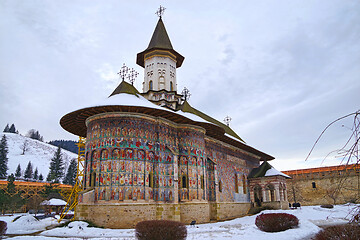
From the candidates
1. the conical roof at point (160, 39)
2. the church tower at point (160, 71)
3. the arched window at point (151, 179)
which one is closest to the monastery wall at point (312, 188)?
the church tower at point (160, 71)

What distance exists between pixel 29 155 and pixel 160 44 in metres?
97.3

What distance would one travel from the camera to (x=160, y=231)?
9.15 meters

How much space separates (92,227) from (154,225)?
736cm

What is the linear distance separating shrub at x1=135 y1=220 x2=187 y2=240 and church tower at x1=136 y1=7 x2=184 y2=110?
53.2 ft

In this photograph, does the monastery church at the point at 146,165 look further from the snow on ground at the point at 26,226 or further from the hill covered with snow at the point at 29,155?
the hill covered with snow at the point at 29,155

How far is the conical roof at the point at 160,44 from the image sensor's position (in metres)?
27.0

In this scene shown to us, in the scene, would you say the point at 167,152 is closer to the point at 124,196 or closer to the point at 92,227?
the point at 124,196

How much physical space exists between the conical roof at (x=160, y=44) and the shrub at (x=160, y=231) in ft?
65.9

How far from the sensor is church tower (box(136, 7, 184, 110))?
83.7 ft

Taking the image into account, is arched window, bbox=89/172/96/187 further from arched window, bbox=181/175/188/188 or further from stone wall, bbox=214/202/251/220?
stone wall, bbox=214/202/251/220

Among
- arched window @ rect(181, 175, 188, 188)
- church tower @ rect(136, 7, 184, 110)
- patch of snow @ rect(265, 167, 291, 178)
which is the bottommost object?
arched window @ rect(181, 175, 188, 188)

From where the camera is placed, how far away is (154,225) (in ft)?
30.8

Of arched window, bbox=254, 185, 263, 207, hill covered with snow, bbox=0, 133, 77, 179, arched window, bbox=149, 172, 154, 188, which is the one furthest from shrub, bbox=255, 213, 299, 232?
hill covered with snow, bbox=0, 133, 77, 179

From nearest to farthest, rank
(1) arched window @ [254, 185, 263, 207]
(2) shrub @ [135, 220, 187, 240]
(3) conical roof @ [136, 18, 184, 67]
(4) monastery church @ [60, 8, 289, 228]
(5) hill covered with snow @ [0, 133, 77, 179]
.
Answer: (2) shrub @ [135, 220, 187, 240] → (4) monastery church @ [60, 8, 289, 228] → (3) conical roof @ [136, 18, 184, 67] → (1) arched window @ [254, 185, 263, 207] → (5) hill covered with snow @ [0, 133, 77, 179]
